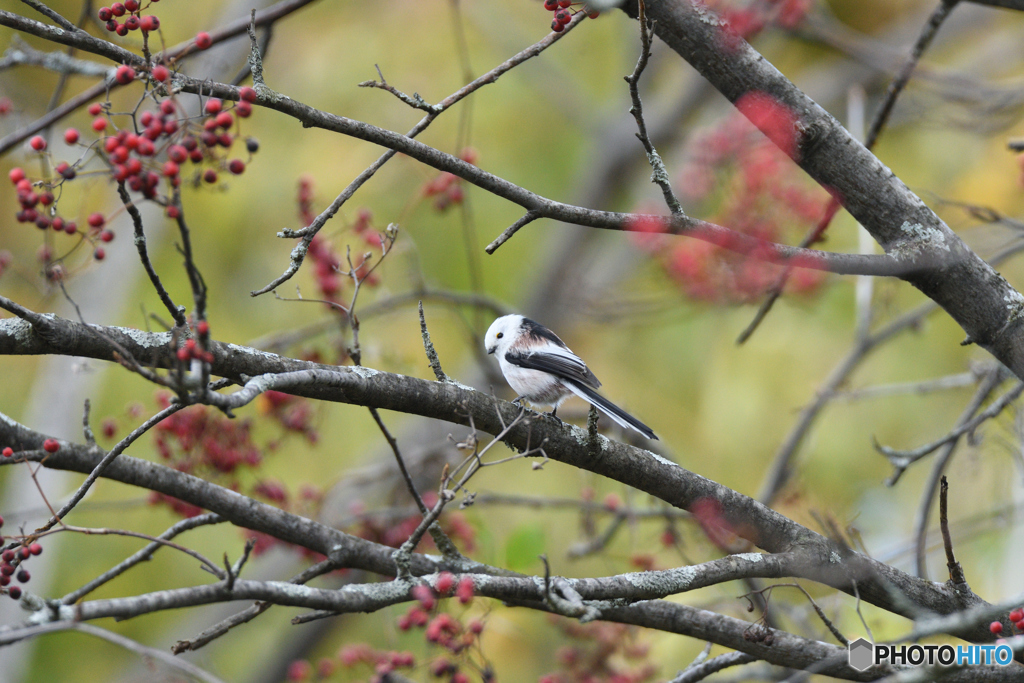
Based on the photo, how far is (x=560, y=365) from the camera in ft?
11.2

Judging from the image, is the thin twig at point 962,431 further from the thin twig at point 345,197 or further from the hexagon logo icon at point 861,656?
the thin twig at point 345,197

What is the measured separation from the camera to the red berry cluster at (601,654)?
161 inches

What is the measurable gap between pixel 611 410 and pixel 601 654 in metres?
1.64

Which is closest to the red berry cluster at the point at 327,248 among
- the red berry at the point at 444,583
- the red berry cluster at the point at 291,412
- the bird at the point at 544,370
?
the red berry cluster at the point at 291,412

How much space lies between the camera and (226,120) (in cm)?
179

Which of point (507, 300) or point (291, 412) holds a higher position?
point (507, 300)

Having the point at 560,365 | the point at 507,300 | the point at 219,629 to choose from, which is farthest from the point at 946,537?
the point at 507,300

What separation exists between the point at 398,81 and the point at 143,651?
26.0 feet

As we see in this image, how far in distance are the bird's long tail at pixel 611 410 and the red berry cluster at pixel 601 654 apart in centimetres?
140

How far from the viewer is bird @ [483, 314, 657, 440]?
132 inches

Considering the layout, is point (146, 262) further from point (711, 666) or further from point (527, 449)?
point (711, 666)

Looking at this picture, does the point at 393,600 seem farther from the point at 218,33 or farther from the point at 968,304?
the point at 218,33

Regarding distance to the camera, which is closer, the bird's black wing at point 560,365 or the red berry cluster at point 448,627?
the red berry cluster at point 448,627

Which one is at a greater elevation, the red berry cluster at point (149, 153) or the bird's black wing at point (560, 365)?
the bird's black wing at point (560, 365)
